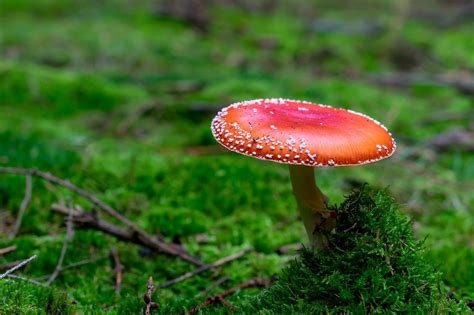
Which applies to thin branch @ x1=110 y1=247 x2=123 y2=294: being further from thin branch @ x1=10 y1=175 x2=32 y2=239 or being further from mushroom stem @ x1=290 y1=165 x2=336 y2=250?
mushroom stem @ x1=290 y1=165 x2=336 y2=250

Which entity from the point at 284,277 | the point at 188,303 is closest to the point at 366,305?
the point at 284,277

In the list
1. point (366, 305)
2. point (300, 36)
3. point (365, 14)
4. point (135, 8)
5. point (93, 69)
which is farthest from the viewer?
point (365, 14)

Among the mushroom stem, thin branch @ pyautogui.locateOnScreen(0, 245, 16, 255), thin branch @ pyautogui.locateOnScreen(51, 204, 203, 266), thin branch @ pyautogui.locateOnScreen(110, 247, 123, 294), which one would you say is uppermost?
the mushroom stem

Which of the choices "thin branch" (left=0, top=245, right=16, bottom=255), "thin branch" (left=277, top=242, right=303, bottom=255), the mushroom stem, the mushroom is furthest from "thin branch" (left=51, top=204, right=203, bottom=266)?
the mushroom

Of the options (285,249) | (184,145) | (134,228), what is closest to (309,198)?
(285,249)

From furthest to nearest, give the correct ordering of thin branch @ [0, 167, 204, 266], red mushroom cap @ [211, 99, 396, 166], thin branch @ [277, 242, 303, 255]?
thin branch @ [277, 242, 303, 255] → thin branch @ [0, 167, 204, 266] → red mushroom cap @ [211, 99, 396, 166]

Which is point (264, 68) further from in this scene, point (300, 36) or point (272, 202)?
point (272, 202)

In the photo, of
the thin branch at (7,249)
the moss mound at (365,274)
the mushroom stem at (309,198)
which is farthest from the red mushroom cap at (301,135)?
the thin branch at (7,249)
